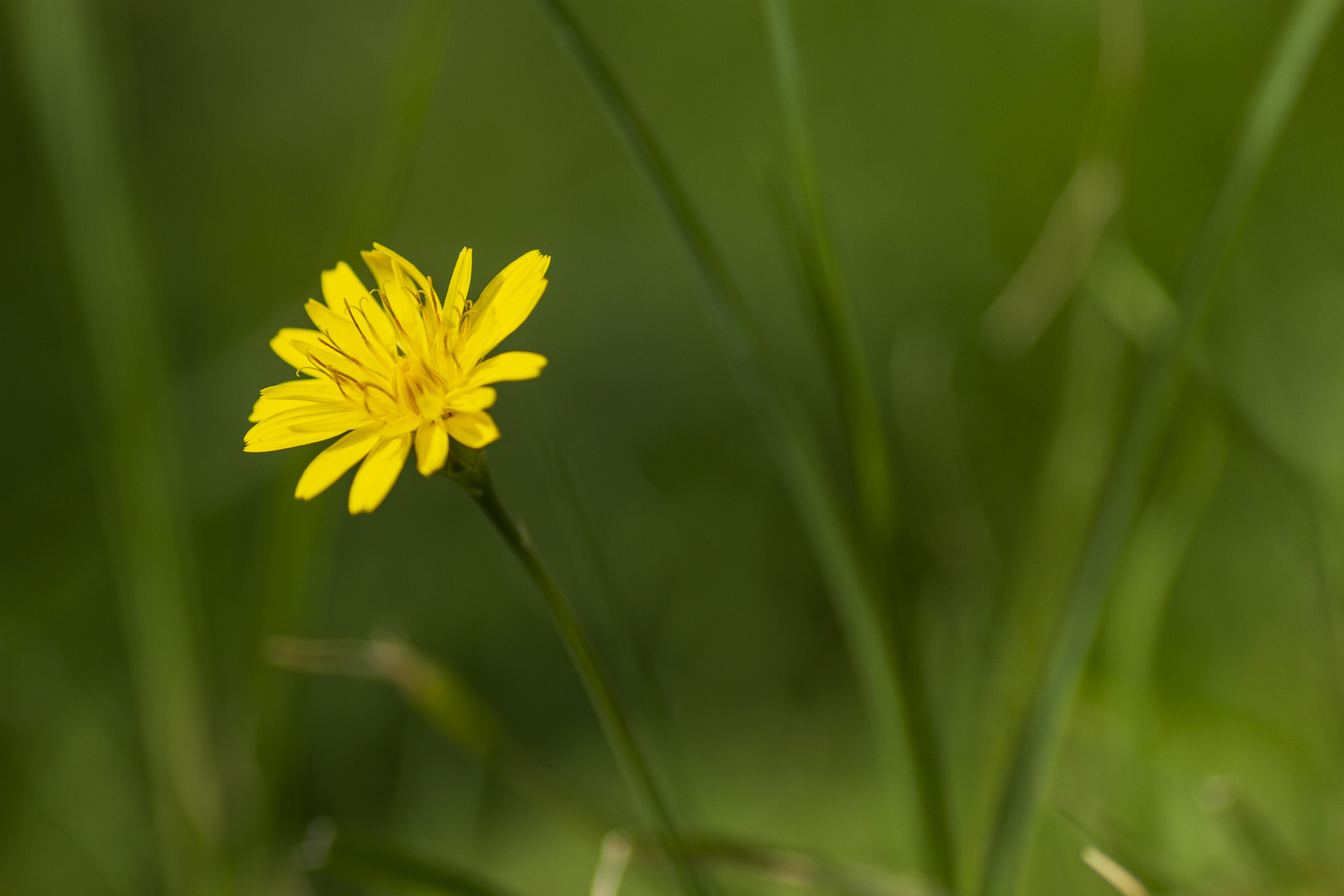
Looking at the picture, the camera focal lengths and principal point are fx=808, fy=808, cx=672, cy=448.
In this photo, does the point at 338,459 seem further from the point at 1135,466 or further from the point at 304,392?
the point at 1135,466

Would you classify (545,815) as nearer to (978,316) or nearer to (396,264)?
(396,264)

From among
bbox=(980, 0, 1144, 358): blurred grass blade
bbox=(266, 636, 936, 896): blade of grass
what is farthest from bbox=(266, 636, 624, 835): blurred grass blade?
bbox=(980, 0, 1144, 358): blurred grass blade

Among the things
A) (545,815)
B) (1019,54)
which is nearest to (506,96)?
(1019,54)

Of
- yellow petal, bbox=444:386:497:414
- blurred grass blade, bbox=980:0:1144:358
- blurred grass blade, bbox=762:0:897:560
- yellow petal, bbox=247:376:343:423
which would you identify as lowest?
yellow petal, bbox=247:376:343:423

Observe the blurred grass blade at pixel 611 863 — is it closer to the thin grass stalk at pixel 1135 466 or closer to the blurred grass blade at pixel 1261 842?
the thin grass stalk at pixel 1135 466

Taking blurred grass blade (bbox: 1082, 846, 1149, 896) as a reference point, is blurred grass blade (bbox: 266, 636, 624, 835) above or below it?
below

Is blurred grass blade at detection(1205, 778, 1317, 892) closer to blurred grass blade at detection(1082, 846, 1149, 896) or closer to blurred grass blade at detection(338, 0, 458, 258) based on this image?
blurred grass blade at detection(1082, 846, 1149, 896)

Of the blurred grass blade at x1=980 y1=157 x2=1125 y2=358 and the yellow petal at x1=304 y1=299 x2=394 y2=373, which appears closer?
the yellow petal at x1=304 y1=299 x2=394 y2=373
